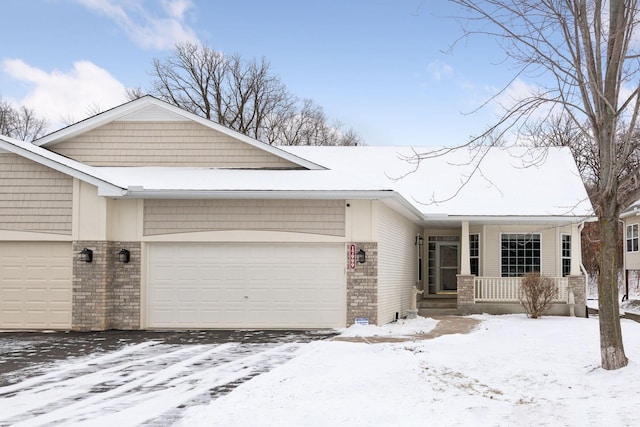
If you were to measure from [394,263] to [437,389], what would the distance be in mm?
9719

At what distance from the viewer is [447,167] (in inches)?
869

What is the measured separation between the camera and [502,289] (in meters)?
19.1

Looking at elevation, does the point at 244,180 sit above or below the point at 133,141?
below

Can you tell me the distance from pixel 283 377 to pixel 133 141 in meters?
9.64

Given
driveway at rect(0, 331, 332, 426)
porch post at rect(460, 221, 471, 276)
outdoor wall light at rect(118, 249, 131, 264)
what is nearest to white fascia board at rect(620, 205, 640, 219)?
porch post at rect(460, 221, 471, 276)

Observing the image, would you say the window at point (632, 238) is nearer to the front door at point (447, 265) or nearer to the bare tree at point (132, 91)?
the front door at point (447, 265)

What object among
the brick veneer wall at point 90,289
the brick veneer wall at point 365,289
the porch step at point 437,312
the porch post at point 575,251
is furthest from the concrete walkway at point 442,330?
the brick veneer wall at point 90,289

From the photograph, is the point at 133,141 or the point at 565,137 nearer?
the point at 133,141

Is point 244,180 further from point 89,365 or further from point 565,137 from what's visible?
point 565,137

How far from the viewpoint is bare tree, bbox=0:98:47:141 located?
4262cm

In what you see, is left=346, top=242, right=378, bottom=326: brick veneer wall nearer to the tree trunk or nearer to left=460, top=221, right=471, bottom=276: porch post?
left=460, top=221, right=471, bottom=276: porch post

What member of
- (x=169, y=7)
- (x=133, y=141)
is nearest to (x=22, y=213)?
(x=133, y=141)

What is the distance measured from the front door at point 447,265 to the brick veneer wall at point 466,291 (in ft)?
13.8

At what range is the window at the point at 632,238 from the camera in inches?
1027
